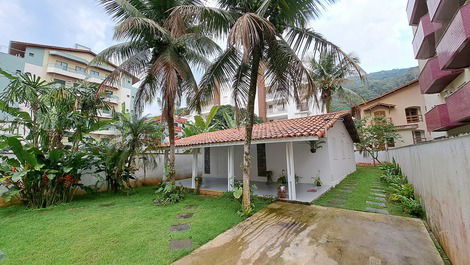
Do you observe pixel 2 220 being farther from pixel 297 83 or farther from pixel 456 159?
pixel 456 159

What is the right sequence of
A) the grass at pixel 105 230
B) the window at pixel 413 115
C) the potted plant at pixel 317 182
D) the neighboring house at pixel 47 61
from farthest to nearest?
the neighboring house at pixel 47 61 → the window at pixel 413 115 → the potted plant at pixel 317 182 → the grass at pixel 105 230

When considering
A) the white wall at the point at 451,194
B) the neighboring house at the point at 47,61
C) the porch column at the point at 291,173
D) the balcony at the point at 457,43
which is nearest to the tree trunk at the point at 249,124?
the porch column at the point at 291,173

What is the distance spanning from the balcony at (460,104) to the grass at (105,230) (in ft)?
27.2

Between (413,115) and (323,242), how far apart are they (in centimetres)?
2937

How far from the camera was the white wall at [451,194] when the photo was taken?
8.85 ft

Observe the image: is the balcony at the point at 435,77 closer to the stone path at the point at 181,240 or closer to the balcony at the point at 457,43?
the balcony at the point at 457,43

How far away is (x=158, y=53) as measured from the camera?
8.23 metres

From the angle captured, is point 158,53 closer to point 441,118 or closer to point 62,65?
point 441,118

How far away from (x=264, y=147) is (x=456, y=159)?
9272 mm

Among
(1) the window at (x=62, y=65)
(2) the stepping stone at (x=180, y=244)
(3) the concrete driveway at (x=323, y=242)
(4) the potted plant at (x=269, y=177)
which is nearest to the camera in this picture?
(3) the concrete driveway at (x=323, y=242)

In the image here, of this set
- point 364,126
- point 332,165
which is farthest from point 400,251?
point 364,126

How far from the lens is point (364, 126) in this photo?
2234cm

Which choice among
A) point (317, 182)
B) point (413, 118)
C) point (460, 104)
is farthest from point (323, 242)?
point (413, 118)

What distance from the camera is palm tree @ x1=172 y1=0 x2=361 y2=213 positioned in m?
5.58
